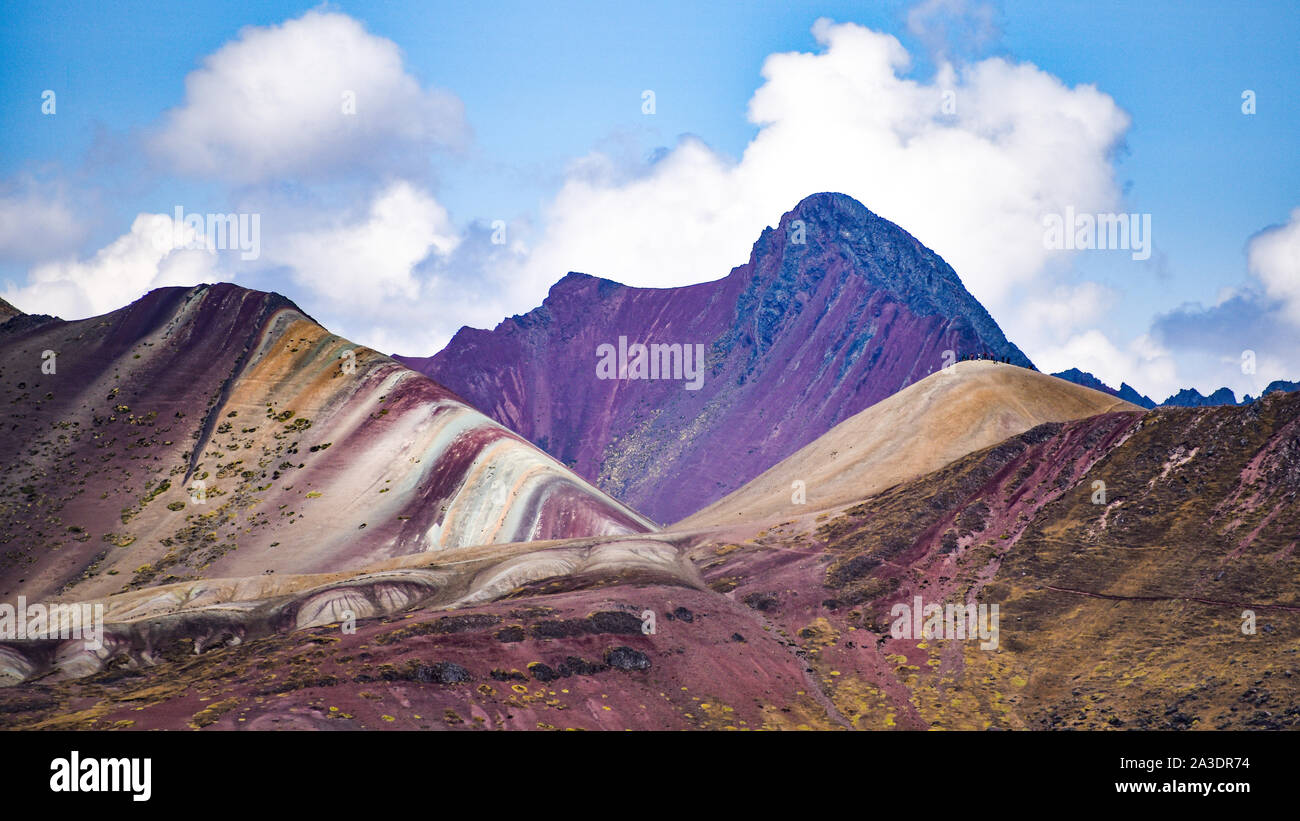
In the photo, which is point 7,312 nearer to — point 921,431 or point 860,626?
point 921,431

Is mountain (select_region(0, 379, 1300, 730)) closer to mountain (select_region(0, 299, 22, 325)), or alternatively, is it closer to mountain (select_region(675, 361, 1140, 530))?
mountain (select_region(675, 361, 1140, 530))

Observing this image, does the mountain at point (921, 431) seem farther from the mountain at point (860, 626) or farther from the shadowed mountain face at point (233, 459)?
the shadowed mountain face at point (233, 459)

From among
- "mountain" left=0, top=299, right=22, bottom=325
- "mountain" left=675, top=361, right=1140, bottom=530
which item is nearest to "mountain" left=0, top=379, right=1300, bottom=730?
"mountain" left=675, top=361, right=1140, bottom=530

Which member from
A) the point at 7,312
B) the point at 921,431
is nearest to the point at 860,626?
the point at 921,431

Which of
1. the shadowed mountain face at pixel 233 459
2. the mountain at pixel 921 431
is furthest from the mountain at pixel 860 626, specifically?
the shadowed mountain face at pixel 233 459

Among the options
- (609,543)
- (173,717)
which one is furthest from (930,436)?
(173,717)

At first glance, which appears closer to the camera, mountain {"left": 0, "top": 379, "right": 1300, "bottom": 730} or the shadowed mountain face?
mountain {"left": 0, "top": 379, "right": 1300, "bottom": 730}

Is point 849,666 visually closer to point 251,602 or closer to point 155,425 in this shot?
point 251,602

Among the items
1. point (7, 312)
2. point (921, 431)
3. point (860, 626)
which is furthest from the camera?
point (7, 312)
